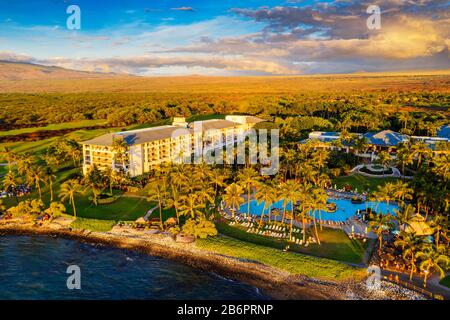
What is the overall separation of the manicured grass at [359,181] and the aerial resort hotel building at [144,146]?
36.0 m

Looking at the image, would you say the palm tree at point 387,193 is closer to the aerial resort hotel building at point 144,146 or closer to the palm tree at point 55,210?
the aerial resort hotel building at point 144,146

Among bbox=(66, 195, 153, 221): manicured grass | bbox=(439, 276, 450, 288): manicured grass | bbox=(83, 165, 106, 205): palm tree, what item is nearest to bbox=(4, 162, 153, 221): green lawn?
bbox=(66, 195, 153, 221): manicured grass

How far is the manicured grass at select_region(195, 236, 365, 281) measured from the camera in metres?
42.9

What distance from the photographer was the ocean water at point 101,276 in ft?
138

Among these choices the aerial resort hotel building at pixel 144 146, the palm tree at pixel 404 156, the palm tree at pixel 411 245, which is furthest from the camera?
the aerial resort hotel building at pixel 144 146

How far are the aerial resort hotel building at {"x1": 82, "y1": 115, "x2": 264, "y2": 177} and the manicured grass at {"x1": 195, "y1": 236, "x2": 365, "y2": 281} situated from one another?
115 ft

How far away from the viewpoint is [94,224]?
58094mm

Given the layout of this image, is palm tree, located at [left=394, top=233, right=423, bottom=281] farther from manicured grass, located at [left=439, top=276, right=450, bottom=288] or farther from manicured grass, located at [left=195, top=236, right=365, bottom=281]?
manicured grass, located at [left=195, top=236, right=365, bottom=281]

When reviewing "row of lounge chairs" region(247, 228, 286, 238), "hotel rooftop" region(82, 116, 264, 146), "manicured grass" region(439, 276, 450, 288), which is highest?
"hotel rooftop" region(82, 116, 264, 146)

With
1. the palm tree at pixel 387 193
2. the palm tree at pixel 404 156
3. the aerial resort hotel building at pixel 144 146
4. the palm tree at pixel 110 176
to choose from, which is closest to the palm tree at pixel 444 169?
the palm tree at pixel 404 156

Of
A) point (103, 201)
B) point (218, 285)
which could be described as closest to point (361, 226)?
point (218, 285)

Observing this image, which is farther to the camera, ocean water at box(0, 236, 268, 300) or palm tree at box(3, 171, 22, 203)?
palm tree at box(3, 171, 22, 203)

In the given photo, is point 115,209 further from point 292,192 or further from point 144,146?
point 292,192

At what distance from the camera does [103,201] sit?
219 feet
